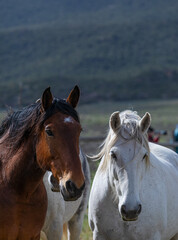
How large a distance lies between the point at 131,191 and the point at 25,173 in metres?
0.91

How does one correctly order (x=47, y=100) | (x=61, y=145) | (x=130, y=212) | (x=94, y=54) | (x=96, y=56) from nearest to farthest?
(x=61, y=145) < (x=47, y=100) < (x=130, y=212) < (x=96, y=56) < (x=94, y=54)

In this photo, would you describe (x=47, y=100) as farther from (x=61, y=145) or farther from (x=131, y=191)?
(x=131, y=191)

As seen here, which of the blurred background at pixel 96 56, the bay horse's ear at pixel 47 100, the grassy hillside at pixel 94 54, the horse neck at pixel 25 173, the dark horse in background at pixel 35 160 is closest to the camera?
the dark horse in background at pixel 35 160

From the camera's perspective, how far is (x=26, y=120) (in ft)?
14.1

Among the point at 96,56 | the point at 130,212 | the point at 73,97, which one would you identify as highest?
the point at 73,97

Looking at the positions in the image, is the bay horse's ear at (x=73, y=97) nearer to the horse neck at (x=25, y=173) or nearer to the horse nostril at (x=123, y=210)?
the horse neck at (x=25, y=173)

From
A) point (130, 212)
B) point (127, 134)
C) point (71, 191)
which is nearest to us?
point (71, 191)

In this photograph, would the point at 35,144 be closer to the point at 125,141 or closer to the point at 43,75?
the point at 125,141

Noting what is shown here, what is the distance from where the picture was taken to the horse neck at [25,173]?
425 cm

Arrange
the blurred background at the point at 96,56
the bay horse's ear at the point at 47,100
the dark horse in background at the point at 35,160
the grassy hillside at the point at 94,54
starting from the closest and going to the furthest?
the dark horse in background at the point at 35,160 < the bay horse's ear at the point at 47,100 < the blurred background at the point at 96,56 < the grassy hillside at the point at 94,54

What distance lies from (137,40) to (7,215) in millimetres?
69890

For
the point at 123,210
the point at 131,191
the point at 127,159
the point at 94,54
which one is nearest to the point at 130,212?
the point at 123,210

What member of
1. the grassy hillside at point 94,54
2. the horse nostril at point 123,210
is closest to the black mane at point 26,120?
the horse nostril at point 123,210

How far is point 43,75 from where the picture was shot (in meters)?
58.8
